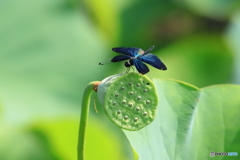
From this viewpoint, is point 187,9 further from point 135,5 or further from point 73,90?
point 73,90

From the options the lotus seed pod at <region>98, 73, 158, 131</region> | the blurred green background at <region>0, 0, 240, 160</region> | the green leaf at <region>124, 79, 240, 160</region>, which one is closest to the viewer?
the lotus seed pod at <region>98, 73, 158, 131</region>

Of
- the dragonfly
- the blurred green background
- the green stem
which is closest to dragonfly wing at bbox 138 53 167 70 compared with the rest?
the dragonfly

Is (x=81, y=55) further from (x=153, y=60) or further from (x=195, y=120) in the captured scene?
(x=153, y=60)

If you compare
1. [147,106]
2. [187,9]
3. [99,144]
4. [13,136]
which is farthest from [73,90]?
[147,106]

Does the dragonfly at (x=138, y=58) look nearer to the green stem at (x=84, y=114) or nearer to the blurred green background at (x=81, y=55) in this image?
the green stem at (x=84, y=114)

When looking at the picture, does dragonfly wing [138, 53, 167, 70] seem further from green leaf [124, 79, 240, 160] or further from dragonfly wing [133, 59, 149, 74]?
green leaf [124, 79, 240, 160]

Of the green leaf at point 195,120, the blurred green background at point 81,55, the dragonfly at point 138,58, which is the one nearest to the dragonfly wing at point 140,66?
the dragonfly at point 138,58
